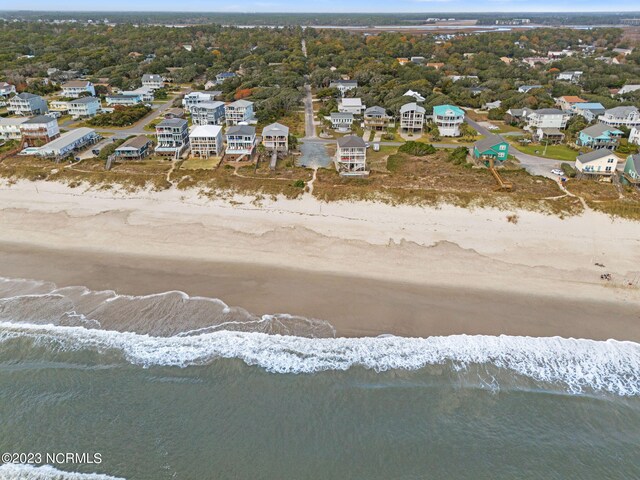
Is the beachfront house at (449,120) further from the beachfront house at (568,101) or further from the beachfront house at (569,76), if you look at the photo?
the beachfront house at (569,76)

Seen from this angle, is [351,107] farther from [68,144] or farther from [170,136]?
[68,144]

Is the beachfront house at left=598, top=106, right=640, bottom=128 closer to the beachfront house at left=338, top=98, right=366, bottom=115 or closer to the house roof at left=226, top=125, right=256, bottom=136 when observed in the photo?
the beachfront house at left=338, top=98, right=366, bottom=115

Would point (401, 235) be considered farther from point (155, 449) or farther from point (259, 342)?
point (155, 449)

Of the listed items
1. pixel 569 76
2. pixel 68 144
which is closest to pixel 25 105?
pixel 68 144

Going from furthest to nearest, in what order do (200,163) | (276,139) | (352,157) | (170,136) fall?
(170,136) < (276,139) < (200,163) < (352,157)

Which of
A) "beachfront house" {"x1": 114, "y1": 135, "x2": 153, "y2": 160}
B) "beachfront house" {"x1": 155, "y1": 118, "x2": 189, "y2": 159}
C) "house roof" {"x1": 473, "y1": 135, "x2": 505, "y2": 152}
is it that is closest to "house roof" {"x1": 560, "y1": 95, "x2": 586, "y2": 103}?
"house roof" {"x1": 473, "y1": 135, "x2": 505, "y2": 152}

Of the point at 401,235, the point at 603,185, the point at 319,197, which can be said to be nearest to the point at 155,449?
the point at 401,235

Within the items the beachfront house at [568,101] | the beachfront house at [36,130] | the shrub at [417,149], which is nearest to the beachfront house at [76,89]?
the beachfront house at [36,130]
